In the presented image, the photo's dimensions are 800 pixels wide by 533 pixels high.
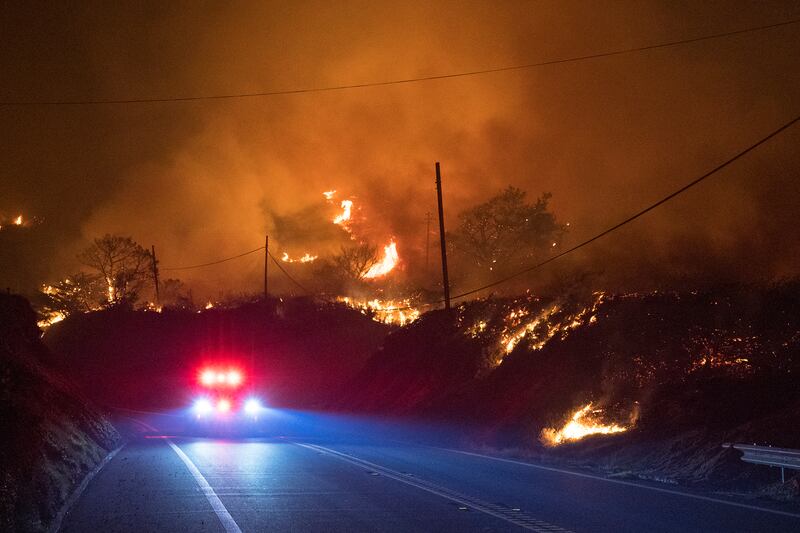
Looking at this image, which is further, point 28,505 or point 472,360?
point 472,360

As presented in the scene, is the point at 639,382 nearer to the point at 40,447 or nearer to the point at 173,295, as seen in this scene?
the point at 40,447

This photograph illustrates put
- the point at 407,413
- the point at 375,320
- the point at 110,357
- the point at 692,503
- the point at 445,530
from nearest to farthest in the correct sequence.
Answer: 1. the point at 445,530
2. the point at 692,503
3. the point at 407,413
4. the point at 375,320
5. the point at 110,357

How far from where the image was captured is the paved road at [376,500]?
9.15 meters

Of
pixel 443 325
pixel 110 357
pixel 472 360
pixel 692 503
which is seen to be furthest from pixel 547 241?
pixel 692 503

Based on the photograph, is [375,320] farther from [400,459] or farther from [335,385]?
[400,459]

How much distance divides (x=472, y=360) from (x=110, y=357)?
54150mm

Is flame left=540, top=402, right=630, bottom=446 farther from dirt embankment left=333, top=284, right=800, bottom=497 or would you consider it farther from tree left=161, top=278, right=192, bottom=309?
tree left=161, top=278, right=192, bottom=309

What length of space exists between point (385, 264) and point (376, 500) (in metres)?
73.5

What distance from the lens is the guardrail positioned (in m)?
12.0

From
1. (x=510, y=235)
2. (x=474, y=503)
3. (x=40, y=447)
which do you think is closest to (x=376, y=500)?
(x=474, y=503)

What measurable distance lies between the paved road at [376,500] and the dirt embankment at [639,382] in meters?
2.72

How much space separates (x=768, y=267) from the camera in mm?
41250

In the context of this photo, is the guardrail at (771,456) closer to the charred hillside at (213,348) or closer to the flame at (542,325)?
the flame at (542,325)

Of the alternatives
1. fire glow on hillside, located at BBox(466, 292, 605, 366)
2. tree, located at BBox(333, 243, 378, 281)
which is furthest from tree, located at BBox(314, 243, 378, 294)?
fire glow on hillside, located at BBox(466, 292, 605, 366)
